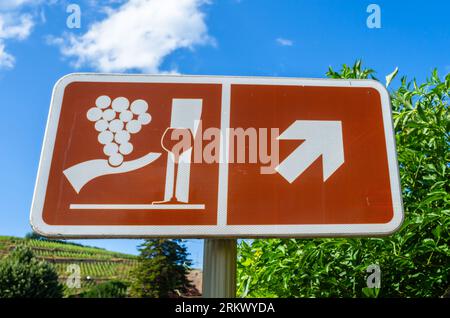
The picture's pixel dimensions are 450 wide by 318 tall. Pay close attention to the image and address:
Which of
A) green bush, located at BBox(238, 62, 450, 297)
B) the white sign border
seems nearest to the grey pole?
the white sign border

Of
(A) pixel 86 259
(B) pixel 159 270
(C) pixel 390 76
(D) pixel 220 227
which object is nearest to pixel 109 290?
(B) pixel 159 270

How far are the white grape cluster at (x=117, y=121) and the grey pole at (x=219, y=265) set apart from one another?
1.09ft

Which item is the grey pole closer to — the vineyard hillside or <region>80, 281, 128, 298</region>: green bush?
<region>80, 281, 128, 298</region>: green bush

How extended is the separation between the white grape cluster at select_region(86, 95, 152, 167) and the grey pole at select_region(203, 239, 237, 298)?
332 millimetres

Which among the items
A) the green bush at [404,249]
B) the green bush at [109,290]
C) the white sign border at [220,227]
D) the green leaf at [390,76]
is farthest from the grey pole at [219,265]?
the green bush at [109,290]

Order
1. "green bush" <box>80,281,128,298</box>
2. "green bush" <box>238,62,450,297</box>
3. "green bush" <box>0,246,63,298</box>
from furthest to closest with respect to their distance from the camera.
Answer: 1. "green bush" <box>80,281,128,298</box>
2. "green bush" <box>0,246,63,298</box>
3. "green bush" <box>238,62,450,297</box>

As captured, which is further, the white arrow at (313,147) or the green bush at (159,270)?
the green bush at (159,270)

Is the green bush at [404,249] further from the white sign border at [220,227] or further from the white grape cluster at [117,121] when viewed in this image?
the white grape cluster at [117,121]

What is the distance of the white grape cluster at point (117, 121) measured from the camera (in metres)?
1.19

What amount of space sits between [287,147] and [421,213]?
1.33 metres

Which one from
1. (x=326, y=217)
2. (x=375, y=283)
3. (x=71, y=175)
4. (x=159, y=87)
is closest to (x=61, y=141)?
(x=71, y=175)

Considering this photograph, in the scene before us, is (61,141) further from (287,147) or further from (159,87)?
(287,147)

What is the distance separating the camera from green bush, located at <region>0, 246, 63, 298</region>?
34125 mm
